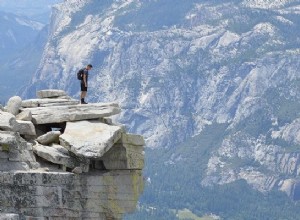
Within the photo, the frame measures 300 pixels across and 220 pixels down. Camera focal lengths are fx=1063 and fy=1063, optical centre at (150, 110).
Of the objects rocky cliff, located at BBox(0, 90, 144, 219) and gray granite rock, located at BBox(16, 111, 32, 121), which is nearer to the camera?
rocky cliff, located at BBox(0, 90, 144, 219)

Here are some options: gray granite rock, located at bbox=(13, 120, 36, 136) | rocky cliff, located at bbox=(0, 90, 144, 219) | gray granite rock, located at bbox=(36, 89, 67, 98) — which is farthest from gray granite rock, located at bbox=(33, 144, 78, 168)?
gray granite rock, located at bbox=(36, 89, 67, 98)

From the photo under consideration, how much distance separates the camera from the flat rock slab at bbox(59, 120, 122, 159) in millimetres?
47625

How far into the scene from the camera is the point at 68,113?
167 feet

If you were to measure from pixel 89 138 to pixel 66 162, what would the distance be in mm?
1557

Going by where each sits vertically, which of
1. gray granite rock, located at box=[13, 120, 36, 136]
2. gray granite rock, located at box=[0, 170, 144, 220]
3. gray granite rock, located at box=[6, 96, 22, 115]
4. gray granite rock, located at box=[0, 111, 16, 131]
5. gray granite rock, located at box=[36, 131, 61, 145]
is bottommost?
gray granite rock, located at box=[0, 170, 144, 220]

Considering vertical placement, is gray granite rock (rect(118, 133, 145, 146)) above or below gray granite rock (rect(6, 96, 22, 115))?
below

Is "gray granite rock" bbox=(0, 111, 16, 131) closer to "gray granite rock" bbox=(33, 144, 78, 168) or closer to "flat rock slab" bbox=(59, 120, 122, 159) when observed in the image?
"gray granite rock" bbox=(33, 144, 78, 168)

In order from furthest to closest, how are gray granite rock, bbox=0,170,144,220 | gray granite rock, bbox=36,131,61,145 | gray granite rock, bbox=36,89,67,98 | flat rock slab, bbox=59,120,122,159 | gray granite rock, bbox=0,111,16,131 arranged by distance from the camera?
gray granite rock, bbox=36,89,67,98 → gray granite rock, bbox=36,131,61,145 → flat rock slab, bbox=59,120,122,159 → gray granite rock, bbox=0,111,16,131 → gray granite rock, bbox=0,170,144,220

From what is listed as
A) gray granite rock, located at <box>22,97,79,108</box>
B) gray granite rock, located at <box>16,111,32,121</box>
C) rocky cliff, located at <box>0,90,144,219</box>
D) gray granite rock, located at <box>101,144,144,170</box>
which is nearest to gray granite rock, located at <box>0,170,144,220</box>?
rocky cliff, located at <box>0,90,144,219</box>

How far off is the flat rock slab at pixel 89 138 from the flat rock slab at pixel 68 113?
0.42 metres

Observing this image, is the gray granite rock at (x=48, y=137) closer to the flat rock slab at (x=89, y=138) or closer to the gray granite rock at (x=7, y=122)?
the flat rock slab at (x=89, y=138)

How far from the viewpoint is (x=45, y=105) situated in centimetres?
5219

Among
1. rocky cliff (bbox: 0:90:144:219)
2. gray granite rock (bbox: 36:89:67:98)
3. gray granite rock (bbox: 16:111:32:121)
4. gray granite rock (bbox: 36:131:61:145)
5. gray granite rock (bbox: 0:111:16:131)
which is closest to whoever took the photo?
rocky cliff (bbox: 0:90:144:219)

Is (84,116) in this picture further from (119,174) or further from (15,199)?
(15,199)
